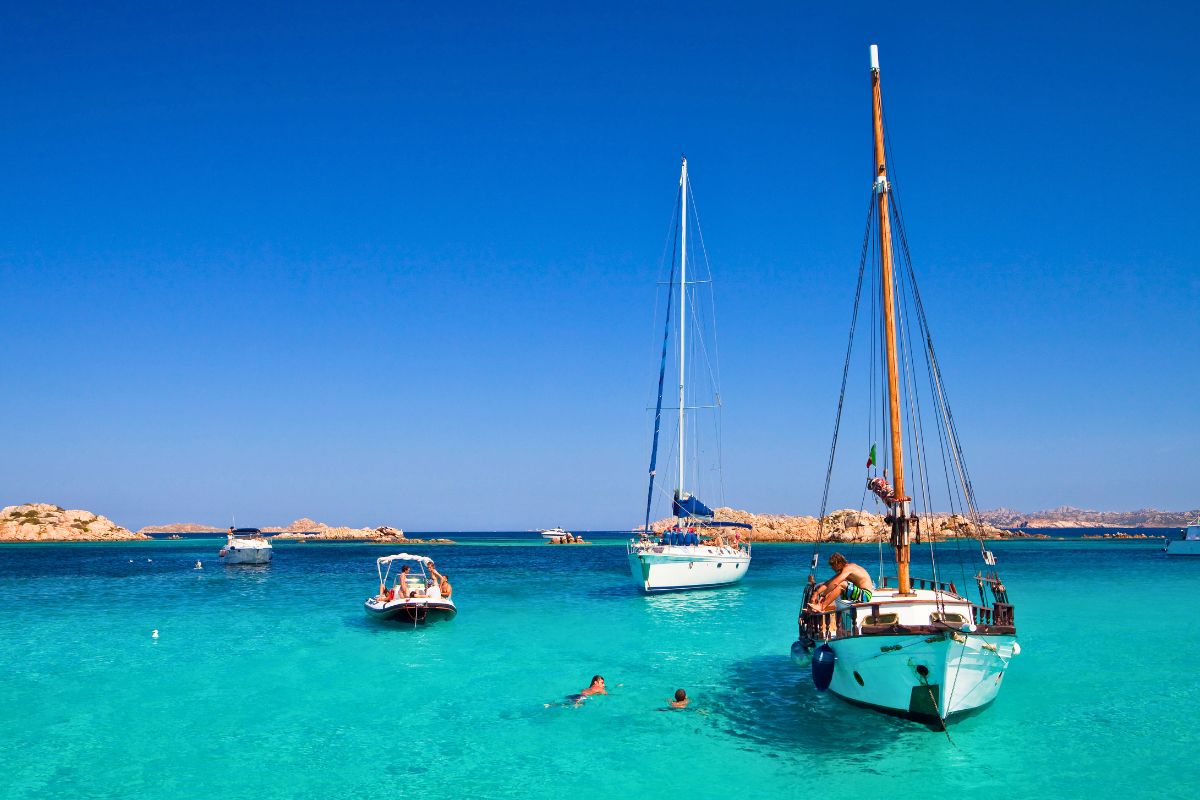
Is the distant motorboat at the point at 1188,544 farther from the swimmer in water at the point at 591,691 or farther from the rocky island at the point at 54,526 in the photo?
the rocky island at the point at 54,526

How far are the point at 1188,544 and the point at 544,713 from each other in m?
98.0

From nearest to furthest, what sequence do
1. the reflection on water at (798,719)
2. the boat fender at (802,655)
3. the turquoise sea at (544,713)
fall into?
the turquoise sea at (544,713) < the reflection on water at (798,719) < the boat fender at (802,655)

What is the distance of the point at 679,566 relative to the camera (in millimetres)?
44250

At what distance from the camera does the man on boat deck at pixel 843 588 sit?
17.6 m

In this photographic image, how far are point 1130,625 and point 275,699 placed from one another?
105ft

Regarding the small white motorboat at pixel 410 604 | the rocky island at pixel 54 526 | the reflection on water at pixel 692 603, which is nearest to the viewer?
the small white motorboat at pixel 410 604

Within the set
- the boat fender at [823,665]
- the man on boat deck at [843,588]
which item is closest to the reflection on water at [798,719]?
the boat fender at [823,665]

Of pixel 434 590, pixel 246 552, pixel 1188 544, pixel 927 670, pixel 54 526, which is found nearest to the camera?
pixel 927 670

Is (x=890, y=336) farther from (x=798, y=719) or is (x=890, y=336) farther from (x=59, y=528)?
(x=59, y=528)

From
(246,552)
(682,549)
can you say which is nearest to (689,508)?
(682,549)

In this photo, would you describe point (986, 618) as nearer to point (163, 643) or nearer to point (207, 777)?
point (207, 777)

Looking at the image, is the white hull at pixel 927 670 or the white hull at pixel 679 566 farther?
the white hull at pixel 679 566

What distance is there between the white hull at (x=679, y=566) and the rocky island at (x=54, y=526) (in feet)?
535

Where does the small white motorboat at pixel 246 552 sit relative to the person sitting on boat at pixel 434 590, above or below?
below
